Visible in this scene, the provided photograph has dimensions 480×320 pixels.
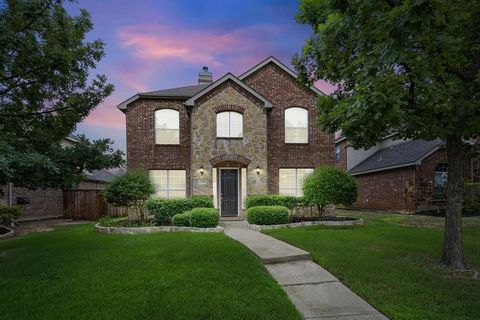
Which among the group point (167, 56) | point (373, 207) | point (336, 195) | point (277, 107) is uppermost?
point (167, 56)

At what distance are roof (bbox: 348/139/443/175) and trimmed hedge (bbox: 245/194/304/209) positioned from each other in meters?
8.97

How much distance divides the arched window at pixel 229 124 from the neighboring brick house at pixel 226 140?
0.05 metres

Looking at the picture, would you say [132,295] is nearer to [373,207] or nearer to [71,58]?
[71,58]

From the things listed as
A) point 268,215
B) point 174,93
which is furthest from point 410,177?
point 174,93

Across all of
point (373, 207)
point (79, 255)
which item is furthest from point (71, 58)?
point (373, 207)

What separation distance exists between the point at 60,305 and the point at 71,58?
20.0ft

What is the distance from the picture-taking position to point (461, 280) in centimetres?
570

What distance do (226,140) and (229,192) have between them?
2671 mm

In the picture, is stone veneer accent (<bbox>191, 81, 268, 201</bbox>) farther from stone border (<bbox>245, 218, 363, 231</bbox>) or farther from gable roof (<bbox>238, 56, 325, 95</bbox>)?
stone border (<bbox>245, 218, 363, 231</bbox>)

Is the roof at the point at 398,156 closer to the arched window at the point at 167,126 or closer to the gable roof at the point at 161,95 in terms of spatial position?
the gable roof at the point at 161,95

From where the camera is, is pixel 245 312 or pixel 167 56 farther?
pixel 167 56

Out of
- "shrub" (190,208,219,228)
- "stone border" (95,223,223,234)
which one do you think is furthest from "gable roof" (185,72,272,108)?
"stone border" (95,223,223,234)

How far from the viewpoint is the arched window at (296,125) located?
16062 mm

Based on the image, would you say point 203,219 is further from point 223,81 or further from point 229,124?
point 223,81
